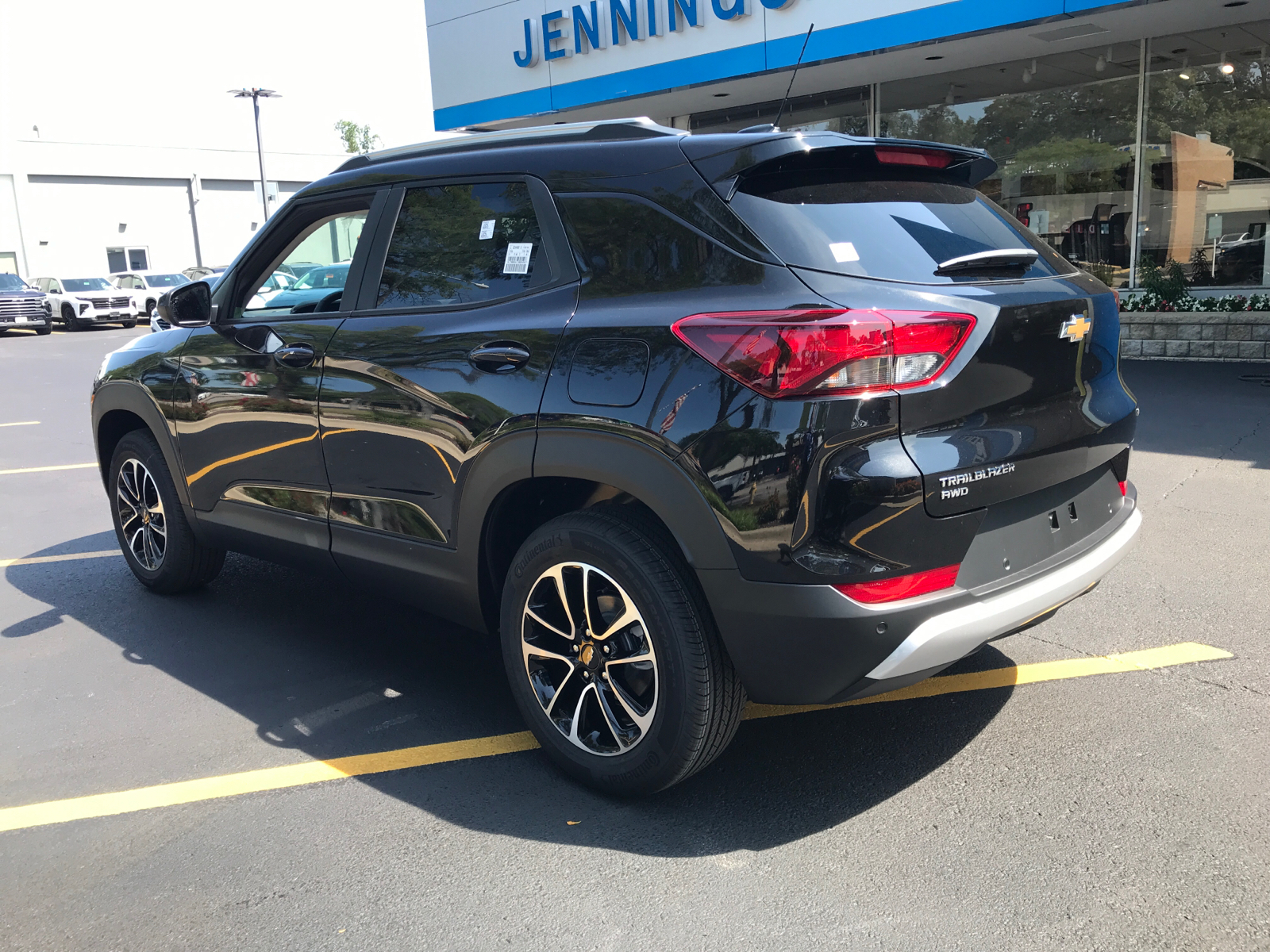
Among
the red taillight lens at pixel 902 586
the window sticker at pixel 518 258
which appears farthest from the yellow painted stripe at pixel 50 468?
the red taillight lens at pixel 902 586

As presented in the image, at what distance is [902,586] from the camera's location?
254 centimetres

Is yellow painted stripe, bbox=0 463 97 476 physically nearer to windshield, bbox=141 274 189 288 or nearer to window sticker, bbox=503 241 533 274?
window sticker, bbox=503 241 533 274

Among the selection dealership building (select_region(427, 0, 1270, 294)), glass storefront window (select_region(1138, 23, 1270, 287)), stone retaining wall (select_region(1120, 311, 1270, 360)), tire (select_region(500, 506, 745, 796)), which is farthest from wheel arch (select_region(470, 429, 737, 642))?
glass storefront window (select_region(1138, 23, 1270, 287))

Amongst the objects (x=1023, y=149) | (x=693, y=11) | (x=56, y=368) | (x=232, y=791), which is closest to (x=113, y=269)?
(x=56, y=368)

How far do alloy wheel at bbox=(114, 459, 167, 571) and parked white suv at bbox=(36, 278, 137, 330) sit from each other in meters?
30.4

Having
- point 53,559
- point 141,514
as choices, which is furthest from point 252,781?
point 53,559

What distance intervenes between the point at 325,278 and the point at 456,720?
1.79 metres

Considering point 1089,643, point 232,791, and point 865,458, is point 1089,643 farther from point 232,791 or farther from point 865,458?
point 232,791

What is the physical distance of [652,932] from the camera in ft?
7.95

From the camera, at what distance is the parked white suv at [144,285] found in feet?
107

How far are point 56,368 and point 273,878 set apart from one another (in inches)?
737

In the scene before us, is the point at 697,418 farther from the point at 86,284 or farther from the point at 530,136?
the point at 86,284

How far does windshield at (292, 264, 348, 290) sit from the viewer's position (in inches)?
151

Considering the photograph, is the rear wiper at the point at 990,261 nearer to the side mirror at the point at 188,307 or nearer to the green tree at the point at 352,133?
the side mirror at the point at 188,307
